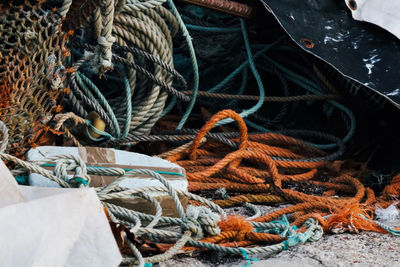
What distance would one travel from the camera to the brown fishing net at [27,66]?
147 cm

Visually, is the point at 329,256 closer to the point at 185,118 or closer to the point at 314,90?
the point at 185,118

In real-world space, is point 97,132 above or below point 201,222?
below

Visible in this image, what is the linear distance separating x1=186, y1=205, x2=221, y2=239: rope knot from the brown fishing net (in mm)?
570

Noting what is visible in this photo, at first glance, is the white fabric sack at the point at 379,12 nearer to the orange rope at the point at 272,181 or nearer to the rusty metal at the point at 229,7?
the rusty metal at the point at 229,7

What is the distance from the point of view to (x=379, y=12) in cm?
226

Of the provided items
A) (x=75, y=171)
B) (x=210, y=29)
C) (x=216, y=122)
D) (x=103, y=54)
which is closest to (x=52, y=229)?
(x=75, y=171)

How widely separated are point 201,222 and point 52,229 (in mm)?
543

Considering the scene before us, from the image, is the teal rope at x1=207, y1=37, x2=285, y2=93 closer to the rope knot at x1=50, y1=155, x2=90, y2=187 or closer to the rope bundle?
the rope bundle

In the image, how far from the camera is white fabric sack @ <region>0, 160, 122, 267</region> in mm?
913

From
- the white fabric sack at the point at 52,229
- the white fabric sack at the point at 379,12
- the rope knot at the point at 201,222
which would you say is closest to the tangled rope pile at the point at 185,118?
the rope knot at the point at 201,222

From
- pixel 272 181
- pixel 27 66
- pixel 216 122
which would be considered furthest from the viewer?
pixel 216 122

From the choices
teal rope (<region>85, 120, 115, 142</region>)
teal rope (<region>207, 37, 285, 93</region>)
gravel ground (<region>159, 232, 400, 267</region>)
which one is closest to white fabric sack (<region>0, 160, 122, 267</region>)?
gravel ground (<region>159, 232, 400, 267</region>)

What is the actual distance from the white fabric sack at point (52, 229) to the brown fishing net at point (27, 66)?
49 cm

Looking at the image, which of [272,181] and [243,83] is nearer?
[272,181]
